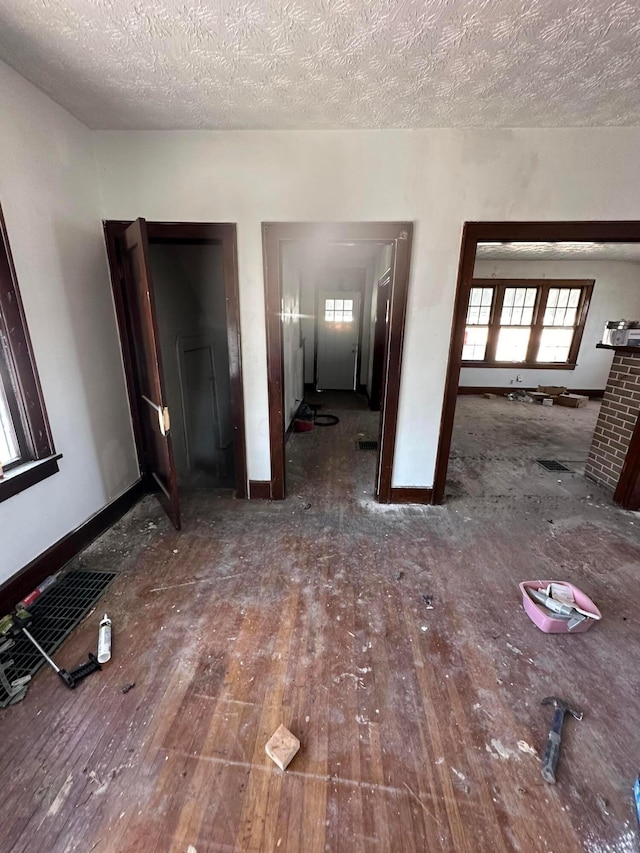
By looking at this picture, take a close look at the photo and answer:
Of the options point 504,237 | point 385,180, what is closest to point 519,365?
point 504,237

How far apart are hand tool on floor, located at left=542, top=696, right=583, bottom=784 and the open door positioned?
220cm

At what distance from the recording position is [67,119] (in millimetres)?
2033

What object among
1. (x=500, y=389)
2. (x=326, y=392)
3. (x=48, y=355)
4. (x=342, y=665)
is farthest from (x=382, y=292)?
(x=342, y=665)

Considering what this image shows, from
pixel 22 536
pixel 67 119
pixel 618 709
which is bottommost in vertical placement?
pixel 618 709

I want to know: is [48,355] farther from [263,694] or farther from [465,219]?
[465,219]

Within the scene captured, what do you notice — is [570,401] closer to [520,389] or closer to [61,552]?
[520,389]

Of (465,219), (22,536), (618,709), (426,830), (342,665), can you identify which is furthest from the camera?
(465,219)

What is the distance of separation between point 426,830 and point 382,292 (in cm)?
520

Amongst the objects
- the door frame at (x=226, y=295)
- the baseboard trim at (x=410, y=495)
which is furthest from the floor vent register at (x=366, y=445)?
the door frame at (x=226, y=295)

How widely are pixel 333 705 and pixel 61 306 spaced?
249 centimetres

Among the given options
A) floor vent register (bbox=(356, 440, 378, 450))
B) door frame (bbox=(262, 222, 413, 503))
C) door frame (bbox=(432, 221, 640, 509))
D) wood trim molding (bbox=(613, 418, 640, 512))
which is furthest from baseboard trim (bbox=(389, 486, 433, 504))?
wood trim molding (bbox=(613, 418, 640, 512))

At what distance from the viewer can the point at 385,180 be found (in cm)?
224

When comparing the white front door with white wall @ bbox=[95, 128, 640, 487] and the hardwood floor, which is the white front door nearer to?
white wall @ bbox=[95, 128, 640, 487]

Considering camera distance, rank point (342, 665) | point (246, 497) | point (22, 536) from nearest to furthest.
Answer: point (342, 665) → point (22, 536) → point (246, 497)
